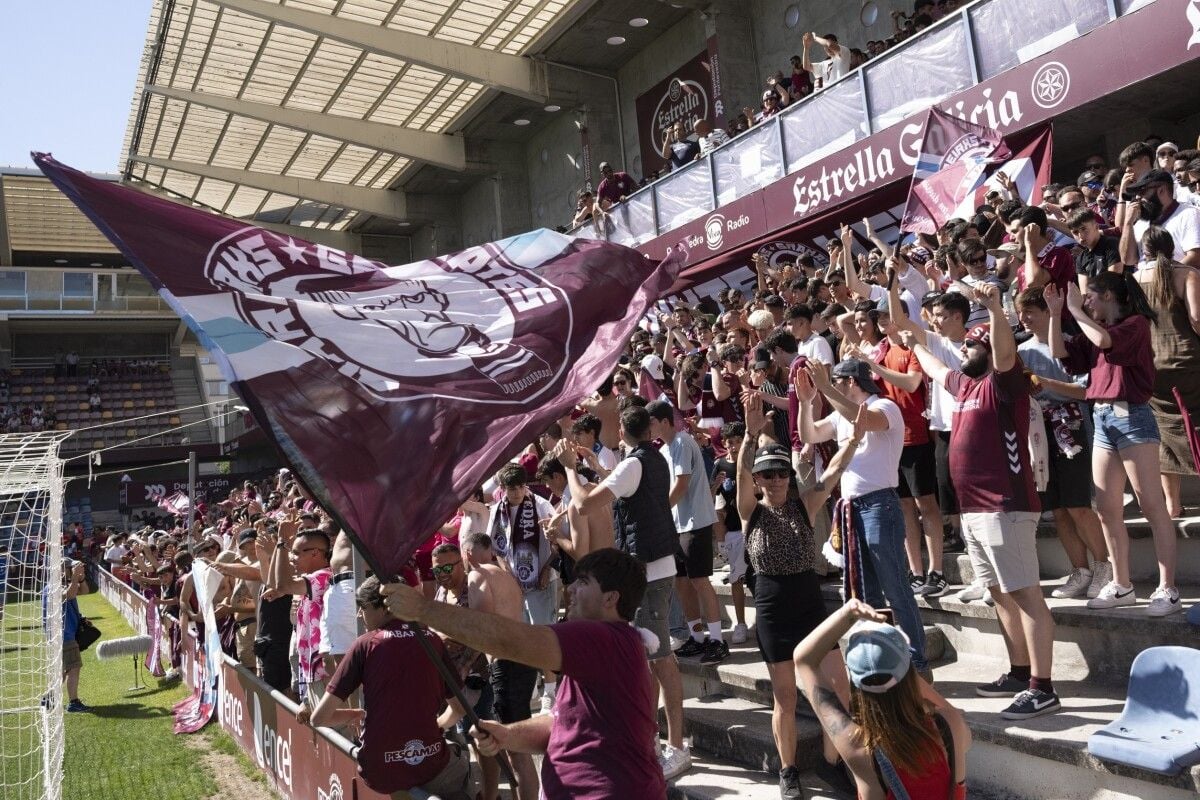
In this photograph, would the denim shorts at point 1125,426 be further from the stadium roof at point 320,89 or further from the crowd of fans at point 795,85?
the stadium roof at point 320,89

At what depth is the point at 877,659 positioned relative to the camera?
2729mm

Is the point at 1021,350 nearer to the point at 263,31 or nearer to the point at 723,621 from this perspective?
the point at 723,621

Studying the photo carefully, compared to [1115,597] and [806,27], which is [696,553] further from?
[806,27]

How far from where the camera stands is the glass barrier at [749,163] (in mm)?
16234

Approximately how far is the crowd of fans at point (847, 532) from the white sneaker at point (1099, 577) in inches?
0.8

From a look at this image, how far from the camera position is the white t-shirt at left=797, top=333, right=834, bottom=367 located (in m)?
7.46

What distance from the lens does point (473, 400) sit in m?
3.78

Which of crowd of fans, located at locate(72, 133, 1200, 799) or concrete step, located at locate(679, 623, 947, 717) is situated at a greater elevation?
crowd of fans, located at locate(72, 133, 1200, 799)

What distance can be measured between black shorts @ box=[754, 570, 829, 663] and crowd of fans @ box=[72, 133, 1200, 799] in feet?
0.04

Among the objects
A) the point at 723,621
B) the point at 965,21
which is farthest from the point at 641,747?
the point at 965,21

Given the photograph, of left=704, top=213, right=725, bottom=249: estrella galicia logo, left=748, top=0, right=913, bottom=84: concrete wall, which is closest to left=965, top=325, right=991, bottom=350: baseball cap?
left=704, top=213, right=725, bottom=249: estrella galicia logo

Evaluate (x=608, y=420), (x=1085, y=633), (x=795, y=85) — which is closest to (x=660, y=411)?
(x=608, y=420)

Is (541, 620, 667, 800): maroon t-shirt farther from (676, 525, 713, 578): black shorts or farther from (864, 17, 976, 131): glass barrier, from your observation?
(864, 17, 976, 131): glass barrier

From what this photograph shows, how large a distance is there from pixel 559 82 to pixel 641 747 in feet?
83.4
